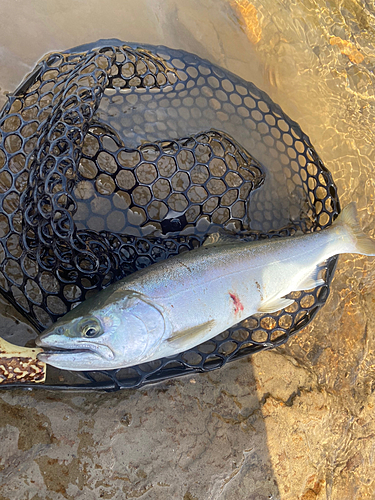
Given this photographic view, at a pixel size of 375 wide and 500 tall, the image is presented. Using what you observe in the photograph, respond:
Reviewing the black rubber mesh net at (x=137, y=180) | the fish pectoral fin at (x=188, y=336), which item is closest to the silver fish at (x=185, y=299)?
the fish pectoral fin at (x=188, y=336)

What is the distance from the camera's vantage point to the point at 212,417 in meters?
2.73

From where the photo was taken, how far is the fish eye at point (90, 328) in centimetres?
204

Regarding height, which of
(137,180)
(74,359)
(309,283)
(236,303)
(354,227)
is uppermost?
(354,227)

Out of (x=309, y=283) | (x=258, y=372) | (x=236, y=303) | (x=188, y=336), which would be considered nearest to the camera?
(x=188, y=336)

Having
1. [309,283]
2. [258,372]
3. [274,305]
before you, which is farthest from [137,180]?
[258,372]

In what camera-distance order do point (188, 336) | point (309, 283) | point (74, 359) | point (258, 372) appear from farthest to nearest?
1. point (258, 372)
2. point (309, 283)
3. point (188, 336)
4. point (74, 359)

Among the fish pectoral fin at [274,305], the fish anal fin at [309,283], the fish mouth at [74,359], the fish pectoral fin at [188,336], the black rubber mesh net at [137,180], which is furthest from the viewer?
the fish anal fin at [309,283]

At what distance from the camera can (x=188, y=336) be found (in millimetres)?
2238

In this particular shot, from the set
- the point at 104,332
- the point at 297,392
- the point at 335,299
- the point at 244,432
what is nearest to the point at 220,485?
the point at 244,432

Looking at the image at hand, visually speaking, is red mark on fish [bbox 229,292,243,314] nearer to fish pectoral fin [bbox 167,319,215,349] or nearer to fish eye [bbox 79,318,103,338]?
fish pectoral fin [bbox 167,319,215,349]

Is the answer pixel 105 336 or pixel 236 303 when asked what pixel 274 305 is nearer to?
pixel 236 303

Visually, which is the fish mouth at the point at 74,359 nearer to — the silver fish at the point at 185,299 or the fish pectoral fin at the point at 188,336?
the silver fish at the point at 185,299

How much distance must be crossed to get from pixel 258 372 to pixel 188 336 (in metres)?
1.14

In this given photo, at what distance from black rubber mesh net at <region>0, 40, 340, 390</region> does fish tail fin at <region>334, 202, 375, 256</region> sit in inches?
10.2
